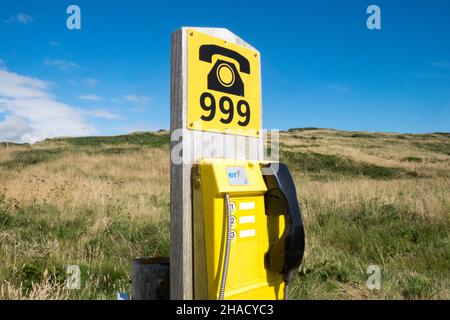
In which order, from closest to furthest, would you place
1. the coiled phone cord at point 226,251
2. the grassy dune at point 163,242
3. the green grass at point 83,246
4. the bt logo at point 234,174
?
the coiled phone cord at point 226,251, the bt logo at point 234,174, the grassy dune at point 163,242, the green grass at point 83,246

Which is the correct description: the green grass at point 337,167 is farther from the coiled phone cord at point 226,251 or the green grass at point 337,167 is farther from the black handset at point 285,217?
the coiled phone cord at point 226,251

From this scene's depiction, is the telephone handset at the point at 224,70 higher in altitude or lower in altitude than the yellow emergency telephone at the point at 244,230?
higher

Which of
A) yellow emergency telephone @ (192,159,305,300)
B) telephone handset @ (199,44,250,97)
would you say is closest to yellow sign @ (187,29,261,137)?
telephone handset @ (199,44,250,97)

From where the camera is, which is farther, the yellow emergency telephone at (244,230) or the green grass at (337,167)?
the green grass at (337,167)

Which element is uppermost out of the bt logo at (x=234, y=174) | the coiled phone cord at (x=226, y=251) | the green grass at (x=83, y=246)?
the bt logo at (x=234, y=174)

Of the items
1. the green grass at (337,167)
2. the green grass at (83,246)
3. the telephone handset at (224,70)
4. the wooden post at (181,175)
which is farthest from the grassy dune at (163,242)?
the green grass at (337,167)

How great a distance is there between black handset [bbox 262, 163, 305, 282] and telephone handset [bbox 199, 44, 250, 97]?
1.78ft

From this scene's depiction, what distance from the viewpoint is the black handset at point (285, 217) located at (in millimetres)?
2219

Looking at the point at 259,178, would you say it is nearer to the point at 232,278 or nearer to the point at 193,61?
the point at 232,278

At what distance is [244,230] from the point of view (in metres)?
2.17

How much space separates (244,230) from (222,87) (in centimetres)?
86

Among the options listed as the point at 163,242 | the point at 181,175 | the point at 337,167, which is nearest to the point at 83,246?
the point at 163,242
